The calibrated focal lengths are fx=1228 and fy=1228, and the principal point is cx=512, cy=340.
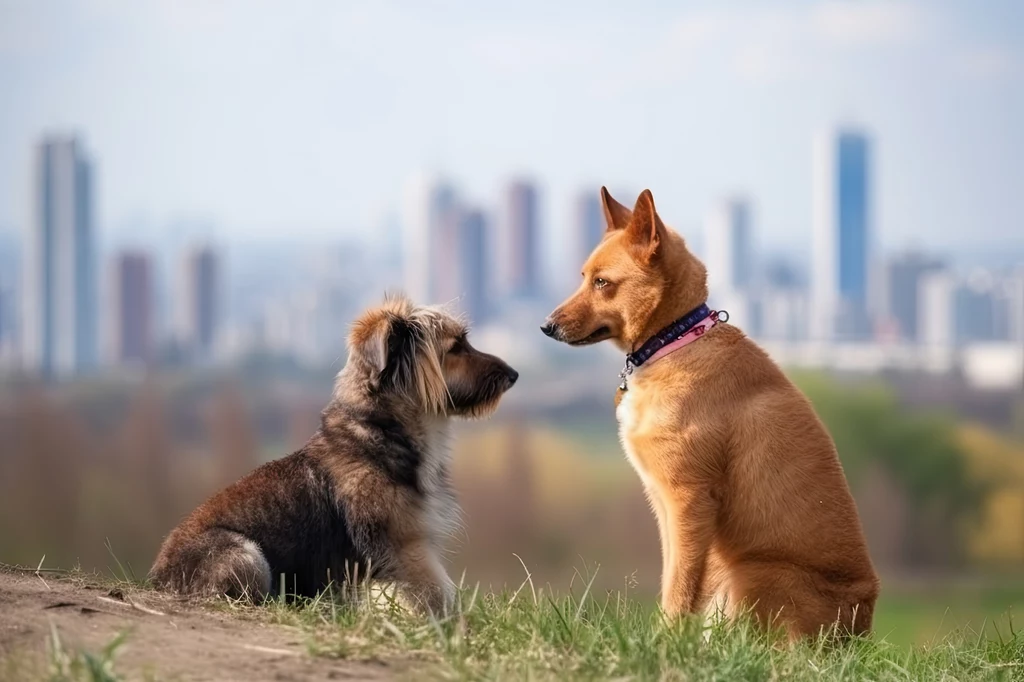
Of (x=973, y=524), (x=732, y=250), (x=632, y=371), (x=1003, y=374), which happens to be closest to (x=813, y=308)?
(x=732, y=250)

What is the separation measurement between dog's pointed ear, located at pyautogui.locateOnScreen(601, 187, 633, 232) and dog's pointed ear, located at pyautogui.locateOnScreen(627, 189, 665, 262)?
509mm

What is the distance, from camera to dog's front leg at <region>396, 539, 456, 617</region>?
646 cm

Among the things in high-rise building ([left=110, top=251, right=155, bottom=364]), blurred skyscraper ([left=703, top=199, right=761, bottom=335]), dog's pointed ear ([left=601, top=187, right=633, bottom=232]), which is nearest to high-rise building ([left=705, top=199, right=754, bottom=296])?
blurred skyscraper ([left=703, top=199, right=761, bottom=335])

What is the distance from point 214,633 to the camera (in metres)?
5.61

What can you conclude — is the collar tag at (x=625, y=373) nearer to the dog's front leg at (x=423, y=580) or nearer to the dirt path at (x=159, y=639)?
the dog's front leg at (x=423, y=580)

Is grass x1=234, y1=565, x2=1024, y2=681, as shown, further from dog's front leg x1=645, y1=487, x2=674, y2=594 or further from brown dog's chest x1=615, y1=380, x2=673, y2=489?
brown dog's chest x1=615, y1=380, x2=673, y2=489

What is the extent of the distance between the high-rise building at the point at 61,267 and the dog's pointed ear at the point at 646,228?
8340 cm

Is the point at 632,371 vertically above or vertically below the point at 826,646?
above

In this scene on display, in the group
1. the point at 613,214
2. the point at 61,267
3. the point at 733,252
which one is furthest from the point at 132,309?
the point at 613,214

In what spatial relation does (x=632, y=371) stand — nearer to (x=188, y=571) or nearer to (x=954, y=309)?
(x=188, y=571)

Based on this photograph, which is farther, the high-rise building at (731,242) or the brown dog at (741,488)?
the high-rise building at (731,242)

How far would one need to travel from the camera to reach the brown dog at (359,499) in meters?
6.54

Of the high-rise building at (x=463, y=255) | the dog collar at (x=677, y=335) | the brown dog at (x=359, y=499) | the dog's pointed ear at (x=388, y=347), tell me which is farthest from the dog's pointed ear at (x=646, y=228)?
the high-rise building at (x=463, y=255)

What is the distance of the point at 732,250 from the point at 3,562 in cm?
12323
